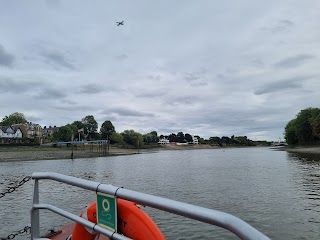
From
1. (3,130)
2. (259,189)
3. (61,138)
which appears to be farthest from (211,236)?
(3,130)

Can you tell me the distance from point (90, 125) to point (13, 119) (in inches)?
1509

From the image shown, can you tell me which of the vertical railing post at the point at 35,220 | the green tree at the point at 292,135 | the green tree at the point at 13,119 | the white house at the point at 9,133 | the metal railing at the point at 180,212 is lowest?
the vertical railing post at the point at 35,220

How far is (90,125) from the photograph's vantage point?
153 metres

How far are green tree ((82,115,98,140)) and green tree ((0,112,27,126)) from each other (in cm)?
3108

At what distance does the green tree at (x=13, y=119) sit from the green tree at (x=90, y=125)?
3108 centimetres

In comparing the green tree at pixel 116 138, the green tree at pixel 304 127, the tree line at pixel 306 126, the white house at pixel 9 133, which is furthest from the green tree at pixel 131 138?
the green tree at pixel 304 127

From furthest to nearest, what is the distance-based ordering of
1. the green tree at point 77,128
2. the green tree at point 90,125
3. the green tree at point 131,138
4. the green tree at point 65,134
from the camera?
1. the green tree at point 131,138
2. the green tree at point 90,125
3. the green tree at point 77,128
4. the green tree at point 65,134

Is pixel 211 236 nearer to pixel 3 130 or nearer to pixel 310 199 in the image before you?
pixel 310 199

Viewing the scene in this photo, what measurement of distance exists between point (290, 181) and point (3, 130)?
422 feet

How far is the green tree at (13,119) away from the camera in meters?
149

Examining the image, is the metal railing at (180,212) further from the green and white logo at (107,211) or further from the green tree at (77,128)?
the green tree at (77,128)

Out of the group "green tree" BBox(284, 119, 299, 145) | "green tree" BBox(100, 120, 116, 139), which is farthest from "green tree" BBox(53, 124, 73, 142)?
Answer: "green tree" BBox(284, 119, 299, 145)

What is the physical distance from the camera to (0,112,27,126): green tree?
149250 millimetres

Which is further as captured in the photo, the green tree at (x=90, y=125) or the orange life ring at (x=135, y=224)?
the green tree at (x=90, y=125)
